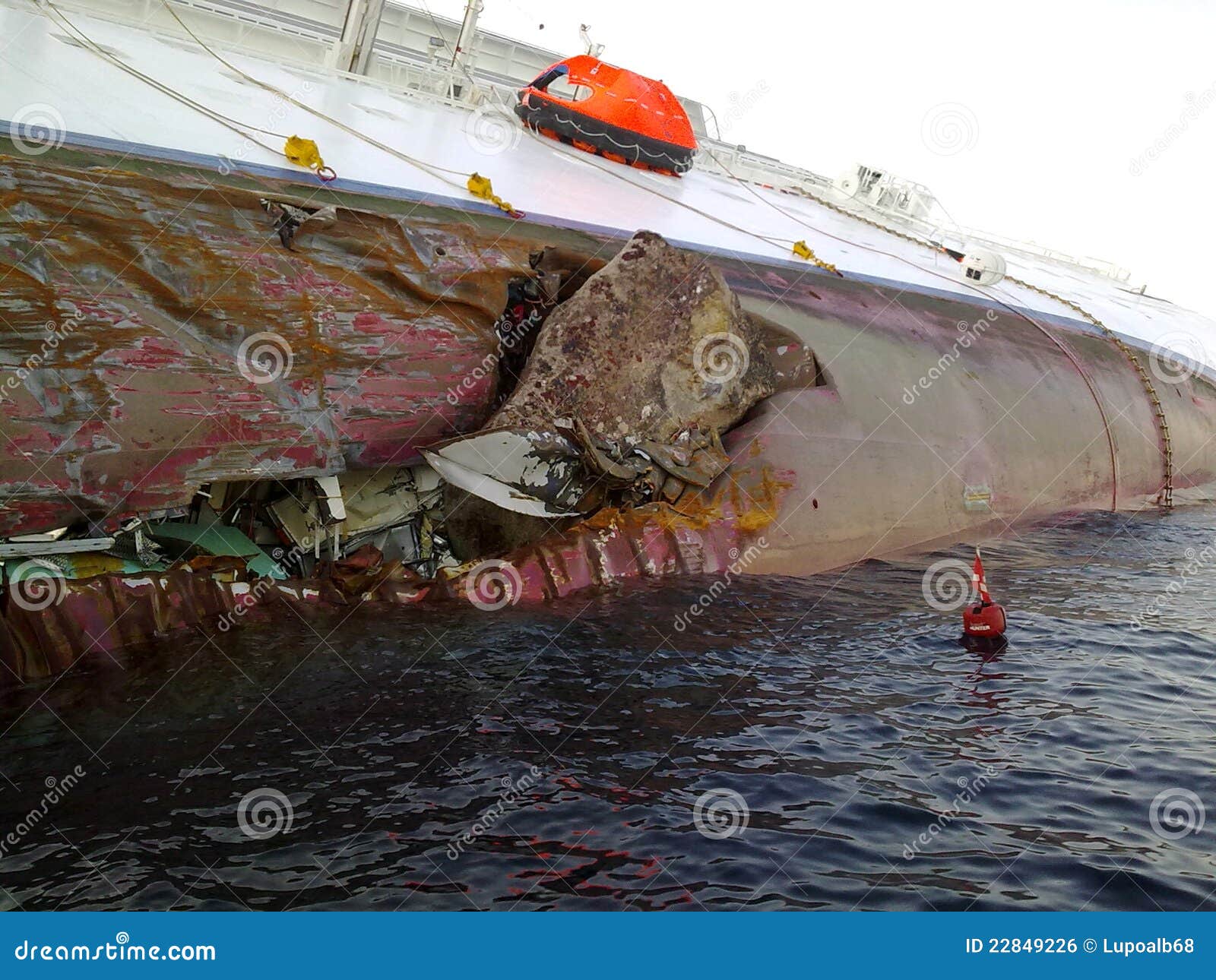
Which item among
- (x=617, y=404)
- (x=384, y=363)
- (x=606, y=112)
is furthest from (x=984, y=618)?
(x=606, y=112)

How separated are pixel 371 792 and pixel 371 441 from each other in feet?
12.3

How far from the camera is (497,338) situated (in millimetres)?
9461

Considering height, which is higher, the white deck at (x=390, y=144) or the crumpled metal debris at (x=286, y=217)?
the white deck at (x=390, y=144)

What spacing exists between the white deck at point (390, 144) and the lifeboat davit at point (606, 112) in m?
0.43

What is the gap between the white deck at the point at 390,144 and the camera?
988 centimetres

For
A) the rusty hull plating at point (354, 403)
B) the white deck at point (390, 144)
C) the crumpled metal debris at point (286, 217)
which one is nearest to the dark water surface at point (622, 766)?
the rusty hull plating at point (354, 403)

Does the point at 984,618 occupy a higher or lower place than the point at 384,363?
lower

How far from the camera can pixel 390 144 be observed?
12484 millimetres

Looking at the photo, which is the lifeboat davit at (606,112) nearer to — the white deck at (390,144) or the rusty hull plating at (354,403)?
the white deck at (390,144)

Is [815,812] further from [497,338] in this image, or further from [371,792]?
[497,338]

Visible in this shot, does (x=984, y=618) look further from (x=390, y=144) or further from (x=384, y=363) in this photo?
(x=390, y=144)

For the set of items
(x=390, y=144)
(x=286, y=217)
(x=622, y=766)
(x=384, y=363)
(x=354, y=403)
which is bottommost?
(x=622, y=766)

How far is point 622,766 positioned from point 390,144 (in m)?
9.50
